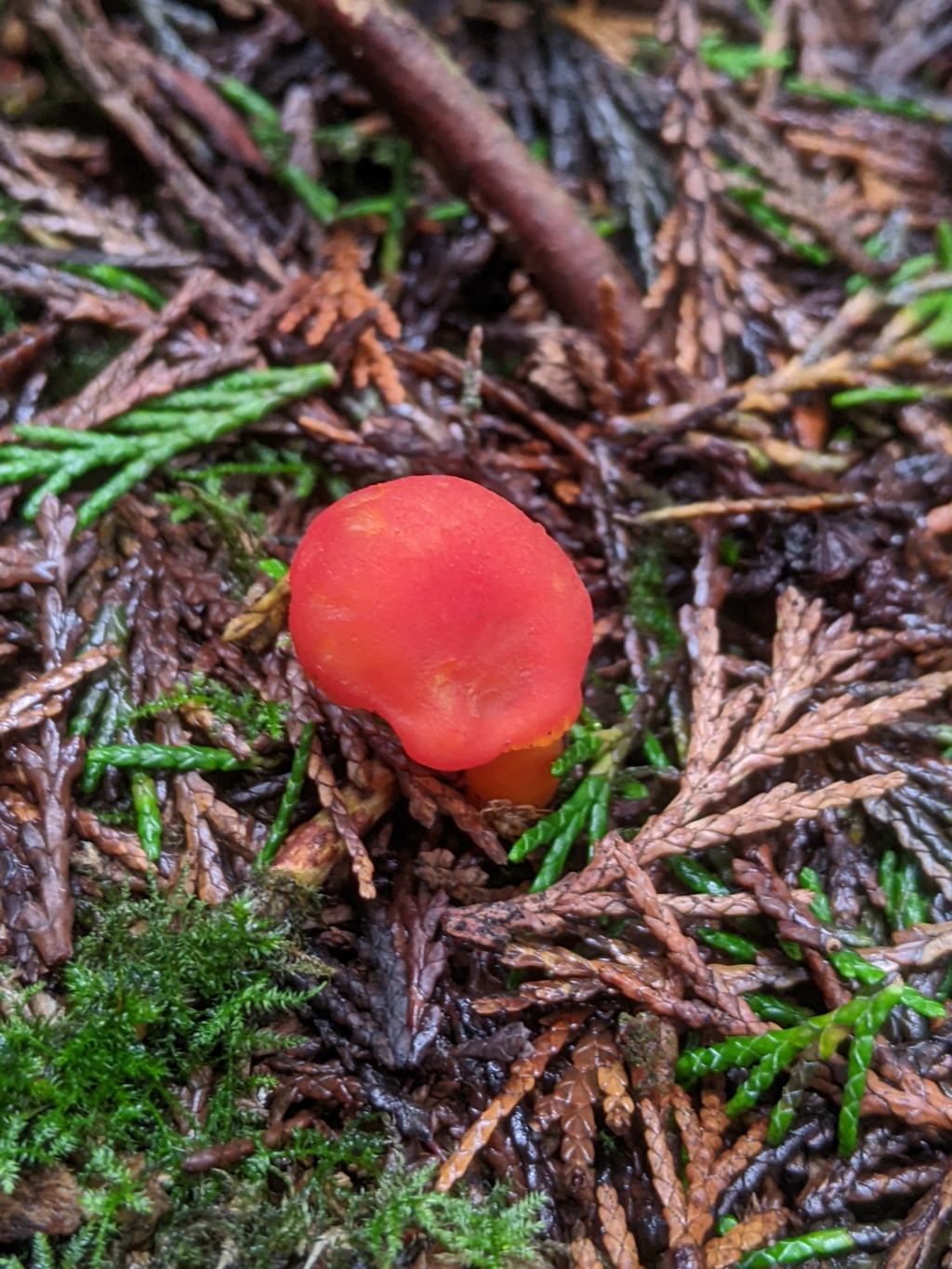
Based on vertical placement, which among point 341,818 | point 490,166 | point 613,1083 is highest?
point 490,166

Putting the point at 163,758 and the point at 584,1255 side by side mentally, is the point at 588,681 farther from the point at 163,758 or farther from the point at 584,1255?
the point at 584,1255

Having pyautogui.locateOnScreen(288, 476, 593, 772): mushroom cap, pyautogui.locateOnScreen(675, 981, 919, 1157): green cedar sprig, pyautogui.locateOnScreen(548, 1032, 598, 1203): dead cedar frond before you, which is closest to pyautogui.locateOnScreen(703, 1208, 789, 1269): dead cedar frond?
pyautogui.locateOnScreen(675, 981, 919, 1157): green cedar sprig

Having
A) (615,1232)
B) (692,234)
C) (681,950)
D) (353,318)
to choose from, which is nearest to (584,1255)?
(615,1232)

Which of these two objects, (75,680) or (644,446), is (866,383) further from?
(75,680)

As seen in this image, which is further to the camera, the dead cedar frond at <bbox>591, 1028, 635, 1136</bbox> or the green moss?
the dead cedar frond at <bbox>591, 1028, 635, 1136</bbox>

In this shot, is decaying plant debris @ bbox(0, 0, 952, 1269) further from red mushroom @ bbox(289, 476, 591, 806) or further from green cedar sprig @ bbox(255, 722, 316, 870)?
red mushroom @ bbox(289, 476, 591, 806)

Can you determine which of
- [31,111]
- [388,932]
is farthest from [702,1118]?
[31,111]
